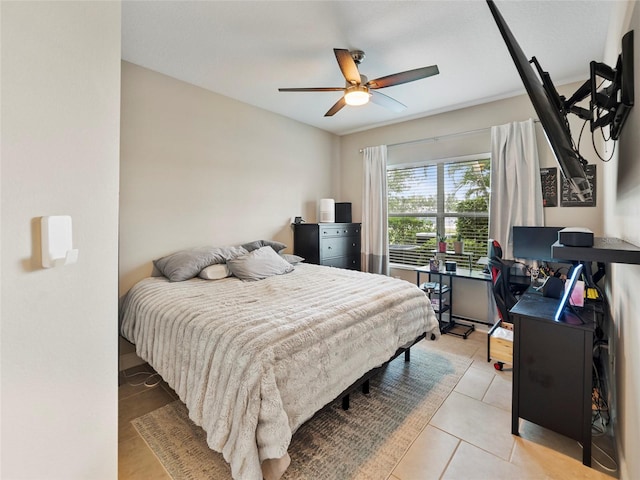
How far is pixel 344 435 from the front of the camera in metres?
1.86

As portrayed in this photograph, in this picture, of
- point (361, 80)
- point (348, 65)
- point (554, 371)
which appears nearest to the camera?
point (554, 371)

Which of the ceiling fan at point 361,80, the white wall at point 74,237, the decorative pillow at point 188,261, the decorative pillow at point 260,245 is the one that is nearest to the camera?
the white wall at point 74,237

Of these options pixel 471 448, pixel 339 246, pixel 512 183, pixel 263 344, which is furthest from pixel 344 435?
pixel 512 183

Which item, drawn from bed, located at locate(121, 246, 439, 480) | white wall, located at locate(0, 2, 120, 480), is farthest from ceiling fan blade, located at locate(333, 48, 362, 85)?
bed, located at locate(121, 246, 439, 480)

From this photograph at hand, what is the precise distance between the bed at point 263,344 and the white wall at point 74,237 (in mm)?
577

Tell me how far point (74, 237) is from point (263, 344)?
3.12ft

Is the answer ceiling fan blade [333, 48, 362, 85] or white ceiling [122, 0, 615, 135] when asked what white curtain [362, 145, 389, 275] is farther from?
ceiling fan blade [333, 48, 362, 85]

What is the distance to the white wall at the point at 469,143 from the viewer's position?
303 cm

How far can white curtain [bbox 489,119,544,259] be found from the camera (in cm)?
320

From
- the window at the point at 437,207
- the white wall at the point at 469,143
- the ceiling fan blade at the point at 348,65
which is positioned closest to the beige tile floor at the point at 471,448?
the white wall at the point at 469,143

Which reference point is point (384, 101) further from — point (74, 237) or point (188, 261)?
point (74, 237)

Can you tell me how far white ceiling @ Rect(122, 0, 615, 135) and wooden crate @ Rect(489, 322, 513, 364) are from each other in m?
2.46

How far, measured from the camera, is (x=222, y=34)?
2.29m

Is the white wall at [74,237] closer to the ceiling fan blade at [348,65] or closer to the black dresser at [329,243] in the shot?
the ceiling fan blade at [348,65]
